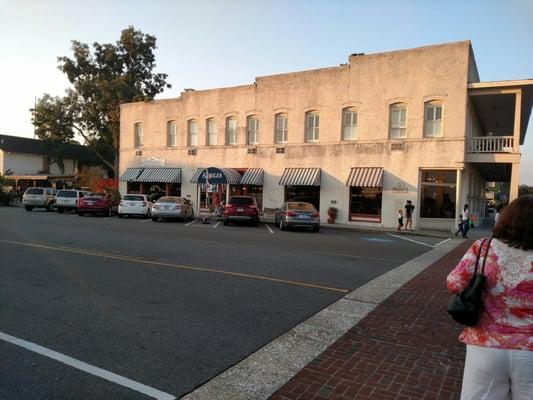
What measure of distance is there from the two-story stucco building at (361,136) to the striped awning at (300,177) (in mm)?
66

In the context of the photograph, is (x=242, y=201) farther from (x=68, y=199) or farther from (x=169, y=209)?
(x=68, y=199)

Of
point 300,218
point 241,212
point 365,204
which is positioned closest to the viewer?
point 300,218

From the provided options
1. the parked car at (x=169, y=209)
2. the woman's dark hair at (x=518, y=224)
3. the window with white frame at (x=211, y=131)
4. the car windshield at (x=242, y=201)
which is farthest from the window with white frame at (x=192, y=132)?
the woman's dark hair at (x=518, y=224)

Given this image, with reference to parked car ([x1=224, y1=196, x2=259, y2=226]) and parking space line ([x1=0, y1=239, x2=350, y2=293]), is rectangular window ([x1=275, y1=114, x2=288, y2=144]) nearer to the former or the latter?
parked car ([x1=224, y1=196, x2=259, y2=226])

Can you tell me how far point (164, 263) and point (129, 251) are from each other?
207 centimetres

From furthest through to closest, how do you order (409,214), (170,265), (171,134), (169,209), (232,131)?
(171,134)
(232,131)
(169,209)
(409,214)
(170,265)

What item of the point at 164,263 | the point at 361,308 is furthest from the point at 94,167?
the point at 361,308

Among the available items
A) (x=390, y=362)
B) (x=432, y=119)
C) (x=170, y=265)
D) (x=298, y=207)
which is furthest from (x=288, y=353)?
(x=432, y=119)

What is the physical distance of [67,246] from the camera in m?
12.0

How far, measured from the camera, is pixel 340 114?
25.1 meters

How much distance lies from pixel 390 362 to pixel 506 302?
2.47 m

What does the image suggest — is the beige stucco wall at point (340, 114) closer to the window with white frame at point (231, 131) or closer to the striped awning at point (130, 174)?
the window with white frame at point (231, 131)

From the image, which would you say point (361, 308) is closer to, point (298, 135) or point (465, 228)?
point (465, 228)

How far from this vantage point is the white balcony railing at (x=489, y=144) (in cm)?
→ 2163
